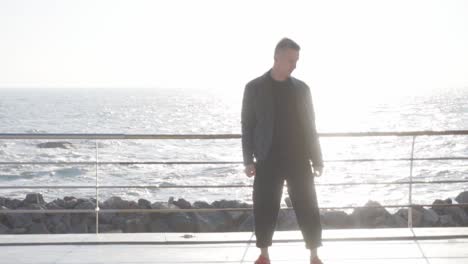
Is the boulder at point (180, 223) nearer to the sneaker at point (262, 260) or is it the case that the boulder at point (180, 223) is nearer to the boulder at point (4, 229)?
the boulder at point (4, 229)

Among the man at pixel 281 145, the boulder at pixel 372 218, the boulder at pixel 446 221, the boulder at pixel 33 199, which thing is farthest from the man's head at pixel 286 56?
the boulder at pixel 33 199

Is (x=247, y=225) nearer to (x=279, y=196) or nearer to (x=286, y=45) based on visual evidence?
(x=279, y=196)

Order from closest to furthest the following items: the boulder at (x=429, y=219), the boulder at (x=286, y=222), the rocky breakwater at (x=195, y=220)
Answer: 1. the boulder at (x=429, y=219)
2. the rocky breakwater at (x=195, y=220)
3. the boulder at (x=286, y=222)

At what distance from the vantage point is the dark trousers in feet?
15.8

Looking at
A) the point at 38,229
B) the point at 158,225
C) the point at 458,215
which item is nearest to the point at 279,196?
the point at 158,225

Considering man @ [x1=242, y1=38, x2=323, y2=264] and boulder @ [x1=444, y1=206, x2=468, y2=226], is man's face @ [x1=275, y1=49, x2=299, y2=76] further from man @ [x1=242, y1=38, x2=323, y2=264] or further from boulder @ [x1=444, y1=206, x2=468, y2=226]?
boulder @ [x1=444, y1=206, x2=468, y2=226]

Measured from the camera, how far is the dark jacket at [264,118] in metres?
4.75

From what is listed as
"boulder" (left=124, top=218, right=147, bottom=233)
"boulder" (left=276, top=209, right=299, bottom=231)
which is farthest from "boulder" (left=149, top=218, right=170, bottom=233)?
"boulder" (left=276, top=209, right=299, bottom=231)

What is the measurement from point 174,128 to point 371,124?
1641 centimetres

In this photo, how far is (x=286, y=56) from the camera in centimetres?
462

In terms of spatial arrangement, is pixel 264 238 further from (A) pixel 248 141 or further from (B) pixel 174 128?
(B) pixel 174 128

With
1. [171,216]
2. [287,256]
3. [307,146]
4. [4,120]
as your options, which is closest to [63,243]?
[287,256]

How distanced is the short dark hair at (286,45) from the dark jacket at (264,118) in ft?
0.70

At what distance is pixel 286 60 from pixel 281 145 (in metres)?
0.51
